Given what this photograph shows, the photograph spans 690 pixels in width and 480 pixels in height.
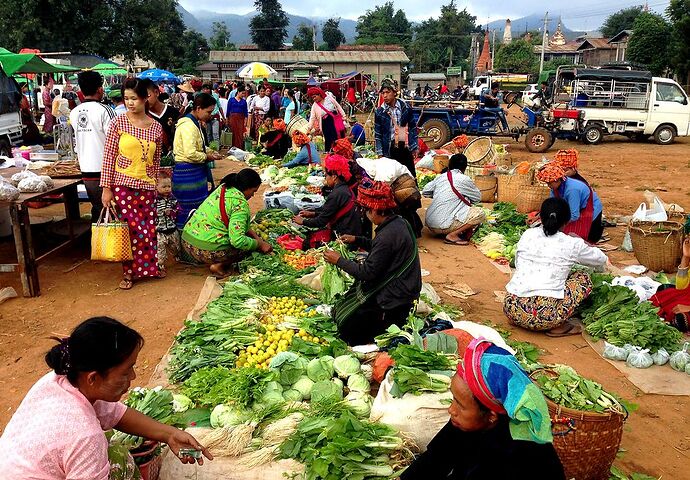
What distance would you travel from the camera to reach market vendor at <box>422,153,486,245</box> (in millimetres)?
7855

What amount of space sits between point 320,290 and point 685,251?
328 cm

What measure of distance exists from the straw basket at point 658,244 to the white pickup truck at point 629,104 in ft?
38.2

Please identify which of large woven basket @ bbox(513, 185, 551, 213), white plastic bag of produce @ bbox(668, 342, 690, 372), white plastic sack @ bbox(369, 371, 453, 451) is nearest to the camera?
white plastic sack @ bbox(369, 371, 453, 451)

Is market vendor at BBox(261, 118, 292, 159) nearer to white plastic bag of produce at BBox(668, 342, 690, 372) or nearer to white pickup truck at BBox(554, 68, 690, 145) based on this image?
white pickup truck at BBox(554, 68, 690, 145)

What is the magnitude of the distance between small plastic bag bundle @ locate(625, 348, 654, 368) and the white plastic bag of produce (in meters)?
0.15

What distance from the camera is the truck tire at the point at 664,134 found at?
56.7 ft

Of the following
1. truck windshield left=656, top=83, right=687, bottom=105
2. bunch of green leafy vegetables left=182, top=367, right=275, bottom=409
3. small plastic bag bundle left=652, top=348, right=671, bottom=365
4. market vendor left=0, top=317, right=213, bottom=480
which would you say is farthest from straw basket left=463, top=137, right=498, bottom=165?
market vendor left=0, top=317, right=213, bottom=480

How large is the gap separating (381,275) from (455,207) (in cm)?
403

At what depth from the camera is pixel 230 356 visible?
13.4ft

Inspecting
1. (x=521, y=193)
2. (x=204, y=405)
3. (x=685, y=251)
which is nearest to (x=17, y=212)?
(x=204, y=405)

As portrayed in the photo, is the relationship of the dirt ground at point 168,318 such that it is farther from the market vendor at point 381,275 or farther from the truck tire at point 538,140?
the truck tire at point 538,140

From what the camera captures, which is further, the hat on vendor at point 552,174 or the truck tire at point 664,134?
the truck tire at point 664,134

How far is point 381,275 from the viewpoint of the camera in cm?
414

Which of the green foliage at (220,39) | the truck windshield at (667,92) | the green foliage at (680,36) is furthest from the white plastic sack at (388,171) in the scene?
the green foliage at (220,39)
